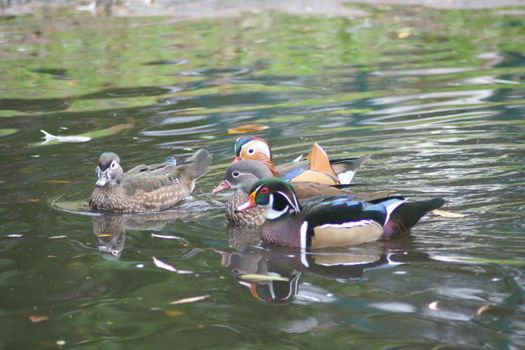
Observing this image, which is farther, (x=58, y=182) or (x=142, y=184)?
(x=58, y=182)

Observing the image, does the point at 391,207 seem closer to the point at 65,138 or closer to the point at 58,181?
the point at 58,181

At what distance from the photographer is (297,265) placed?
7102 millimetres

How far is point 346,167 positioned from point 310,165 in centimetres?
32

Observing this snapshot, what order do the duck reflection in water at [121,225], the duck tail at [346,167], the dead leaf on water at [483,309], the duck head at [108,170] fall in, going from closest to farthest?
the dead leaf on water at [483,309], the duck reflection in water at [121,225], the duck head at [108,170], the duck tail at [346,167]

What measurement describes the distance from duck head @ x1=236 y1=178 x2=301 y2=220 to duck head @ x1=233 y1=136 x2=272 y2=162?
1.49 m

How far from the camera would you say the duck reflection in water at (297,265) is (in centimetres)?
645

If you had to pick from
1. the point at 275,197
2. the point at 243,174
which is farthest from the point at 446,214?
the point at 243,174

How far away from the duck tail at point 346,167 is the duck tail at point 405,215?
1471mm

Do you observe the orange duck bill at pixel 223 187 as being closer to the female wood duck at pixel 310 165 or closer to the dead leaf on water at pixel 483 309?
the female wood duck at pixel 310 165

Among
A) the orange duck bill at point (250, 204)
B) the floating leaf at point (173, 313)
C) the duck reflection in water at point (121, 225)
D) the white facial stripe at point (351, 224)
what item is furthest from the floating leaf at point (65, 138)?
the floating leaf at point (173, 313)

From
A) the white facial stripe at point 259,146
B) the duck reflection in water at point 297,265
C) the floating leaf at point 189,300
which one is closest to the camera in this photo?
the floating leaf at point 189,300

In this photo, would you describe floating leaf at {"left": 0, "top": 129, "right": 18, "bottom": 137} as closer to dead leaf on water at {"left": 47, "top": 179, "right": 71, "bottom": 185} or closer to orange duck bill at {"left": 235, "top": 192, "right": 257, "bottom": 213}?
dead leaf on water at {"left": 47, "top": 179, "right": 71, "bottom": 185}

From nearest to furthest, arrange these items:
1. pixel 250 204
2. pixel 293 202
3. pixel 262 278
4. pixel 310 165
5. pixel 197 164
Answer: pixel 262 278, pixel 293 202, pixel 250 204, pixel 310 165, pixel 197 164

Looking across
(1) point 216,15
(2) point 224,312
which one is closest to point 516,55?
(1) point 216,15
